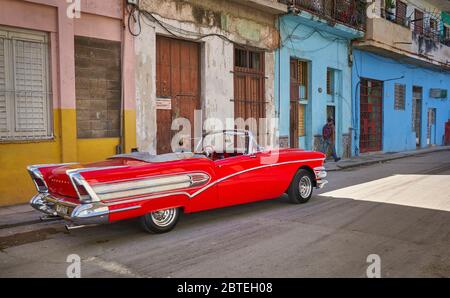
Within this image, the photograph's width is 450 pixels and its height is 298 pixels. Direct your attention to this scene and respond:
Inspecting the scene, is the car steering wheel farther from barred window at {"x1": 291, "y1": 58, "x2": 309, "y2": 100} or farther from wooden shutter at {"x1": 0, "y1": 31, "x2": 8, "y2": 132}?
barred window at {"x1": 291, "y1": 58, "x2": 309, "y2": 100}

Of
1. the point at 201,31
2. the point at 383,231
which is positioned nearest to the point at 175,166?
the point at 383,231

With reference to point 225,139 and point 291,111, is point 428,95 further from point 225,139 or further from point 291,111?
point 225,139

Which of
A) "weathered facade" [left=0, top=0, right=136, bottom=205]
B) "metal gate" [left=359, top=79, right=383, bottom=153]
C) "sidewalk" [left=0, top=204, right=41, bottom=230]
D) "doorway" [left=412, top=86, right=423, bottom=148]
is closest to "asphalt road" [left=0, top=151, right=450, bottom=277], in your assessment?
"sidewalk" [left=0, top=204, right=41, bottom=230]

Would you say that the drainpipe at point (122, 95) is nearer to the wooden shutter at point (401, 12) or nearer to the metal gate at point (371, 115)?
the metal gate at point (371, 115)

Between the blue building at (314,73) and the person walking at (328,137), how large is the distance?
30cm

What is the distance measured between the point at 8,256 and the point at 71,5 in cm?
576

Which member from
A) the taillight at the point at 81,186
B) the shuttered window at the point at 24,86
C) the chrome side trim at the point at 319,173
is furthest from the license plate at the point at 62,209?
the chrome side trim at the point at 319,173

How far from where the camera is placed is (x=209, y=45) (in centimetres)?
1229

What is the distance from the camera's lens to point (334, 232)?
19.7ft

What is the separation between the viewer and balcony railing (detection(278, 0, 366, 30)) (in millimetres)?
15453

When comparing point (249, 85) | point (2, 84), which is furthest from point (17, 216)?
point (249, 85)

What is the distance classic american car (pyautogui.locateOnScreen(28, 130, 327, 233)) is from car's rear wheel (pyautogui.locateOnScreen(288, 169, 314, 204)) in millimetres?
19

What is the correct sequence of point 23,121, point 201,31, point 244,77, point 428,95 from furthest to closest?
point 428,95 → point 244,77 → point 201,31 → point 23,121

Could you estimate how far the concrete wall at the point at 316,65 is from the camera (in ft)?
49.5
